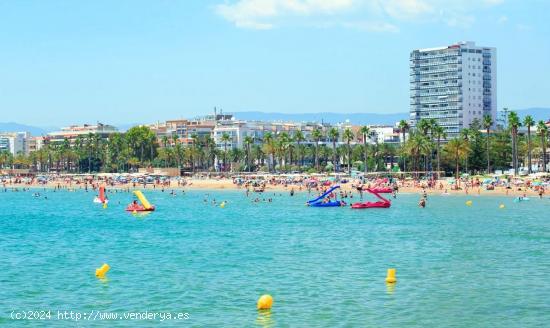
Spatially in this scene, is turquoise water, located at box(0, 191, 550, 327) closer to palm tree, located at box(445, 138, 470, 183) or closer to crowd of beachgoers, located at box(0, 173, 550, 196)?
crowd of beachgoers, located at box(0, 173, 550, 196)

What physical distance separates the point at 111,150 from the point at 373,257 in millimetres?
159176

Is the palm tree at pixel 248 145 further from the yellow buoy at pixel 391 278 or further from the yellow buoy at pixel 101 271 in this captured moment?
the yellow buoy at pixel 391 278

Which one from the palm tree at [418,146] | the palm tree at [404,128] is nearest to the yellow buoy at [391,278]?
the palm tree at [418,146]

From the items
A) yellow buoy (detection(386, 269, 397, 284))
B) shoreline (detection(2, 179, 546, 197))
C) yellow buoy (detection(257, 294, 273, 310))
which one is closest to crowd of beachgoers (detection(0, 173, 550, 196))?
shoreline (detection(2, 179, 546, 197))

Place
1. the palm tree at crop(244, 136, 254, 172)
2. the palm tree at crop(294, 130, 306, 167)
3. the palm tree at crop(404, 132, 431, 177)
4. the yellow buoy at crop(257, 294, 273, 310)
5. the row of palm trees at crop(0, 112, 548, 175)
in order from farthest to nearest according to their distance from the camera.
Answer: the palm tree at crop(244, 136, 254, 172) → the palm tree at crop(294, 130, 306, 167) → the row of palm trees at crop(0, 112, 548, 175) → the palm tree at crop(404, 132, 431, 177) → the yellow buoy at crop(257, 294, 273, 310)

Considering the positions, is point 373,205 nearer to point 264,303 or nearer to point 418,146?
point 418,146

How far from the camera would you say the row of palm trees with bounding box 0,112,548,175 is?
132125mm

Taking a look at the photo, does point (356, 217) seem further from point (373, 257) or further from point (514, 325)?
point (514, 325)

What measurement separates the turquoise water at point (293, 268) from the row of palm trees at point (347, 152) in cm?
5789

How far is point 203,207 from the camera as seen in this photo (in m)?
93.6

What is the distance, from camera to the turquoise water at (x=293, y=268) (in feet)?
97.2

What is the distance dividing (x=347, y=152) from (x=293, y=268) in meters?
143

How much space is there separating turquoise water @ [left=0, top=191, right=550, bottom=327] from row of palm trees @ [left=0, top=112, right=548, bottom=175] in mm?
57889

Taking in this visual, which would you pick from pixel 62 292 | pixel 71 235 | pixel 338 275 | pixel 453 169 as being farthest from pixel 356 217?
pixel 453 169
